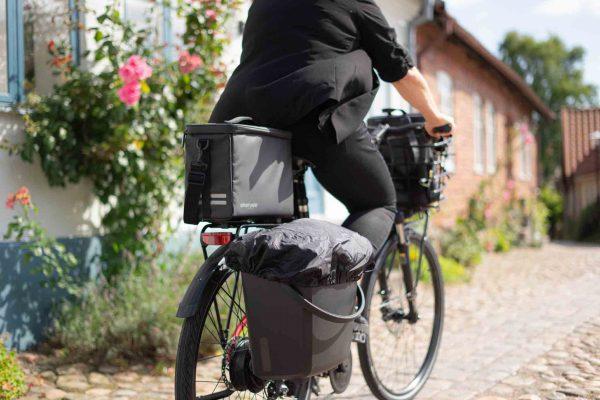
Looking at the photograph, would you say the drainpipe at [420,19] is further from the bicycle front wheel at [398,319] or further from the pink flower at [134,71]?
the bicycle front wheel at [398,319]

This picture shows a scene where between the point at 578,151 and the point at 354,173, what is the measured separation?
1157 inches

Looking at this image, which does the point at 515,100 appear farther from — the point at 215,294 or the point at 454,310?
the point at 215,294

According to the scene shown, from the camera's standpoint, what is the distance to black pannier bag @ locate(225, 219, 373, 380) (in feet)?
6.49

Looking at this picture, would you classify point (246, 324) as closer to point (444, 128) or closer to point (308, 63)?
point (308, 63)

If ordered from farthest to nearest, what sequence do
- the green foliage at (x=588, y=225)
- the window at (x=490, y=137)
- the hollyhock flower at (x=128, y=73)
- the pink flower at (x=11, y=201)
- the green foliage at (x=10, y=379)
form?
the green foliage at (x=588, y=225) → the window at (x=490, y=137) → the hollyhock flower at (x=128, y=73) → the pink flower at (x=11, y=201) → the green foliage at (x=10, y=379)

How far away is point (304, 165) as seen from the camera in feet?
8.38

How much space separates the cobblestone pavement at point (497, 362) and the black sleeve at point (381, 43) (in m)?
1.59

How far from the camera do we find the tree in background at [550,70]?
149 ft

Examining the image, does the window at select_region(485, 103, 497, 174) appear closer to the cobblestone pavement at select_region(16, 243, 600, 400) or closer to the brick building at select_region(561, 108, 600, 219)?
the cobblestone pavement at select_region(16, 243, 600, 400)

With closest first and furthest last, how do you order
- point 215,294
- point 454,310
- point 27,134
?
point 215,294 → point 27,134 → point 454,310

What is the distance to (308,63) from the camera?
91.2 inches

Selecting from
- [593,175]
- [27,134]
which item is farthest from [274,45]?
[593,175]

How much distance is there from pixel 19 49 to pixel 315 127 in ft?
8.66

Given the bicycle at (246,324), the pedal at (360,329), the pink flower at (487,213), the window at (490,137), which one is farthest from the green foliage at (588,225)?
the pedal at (360,329)
